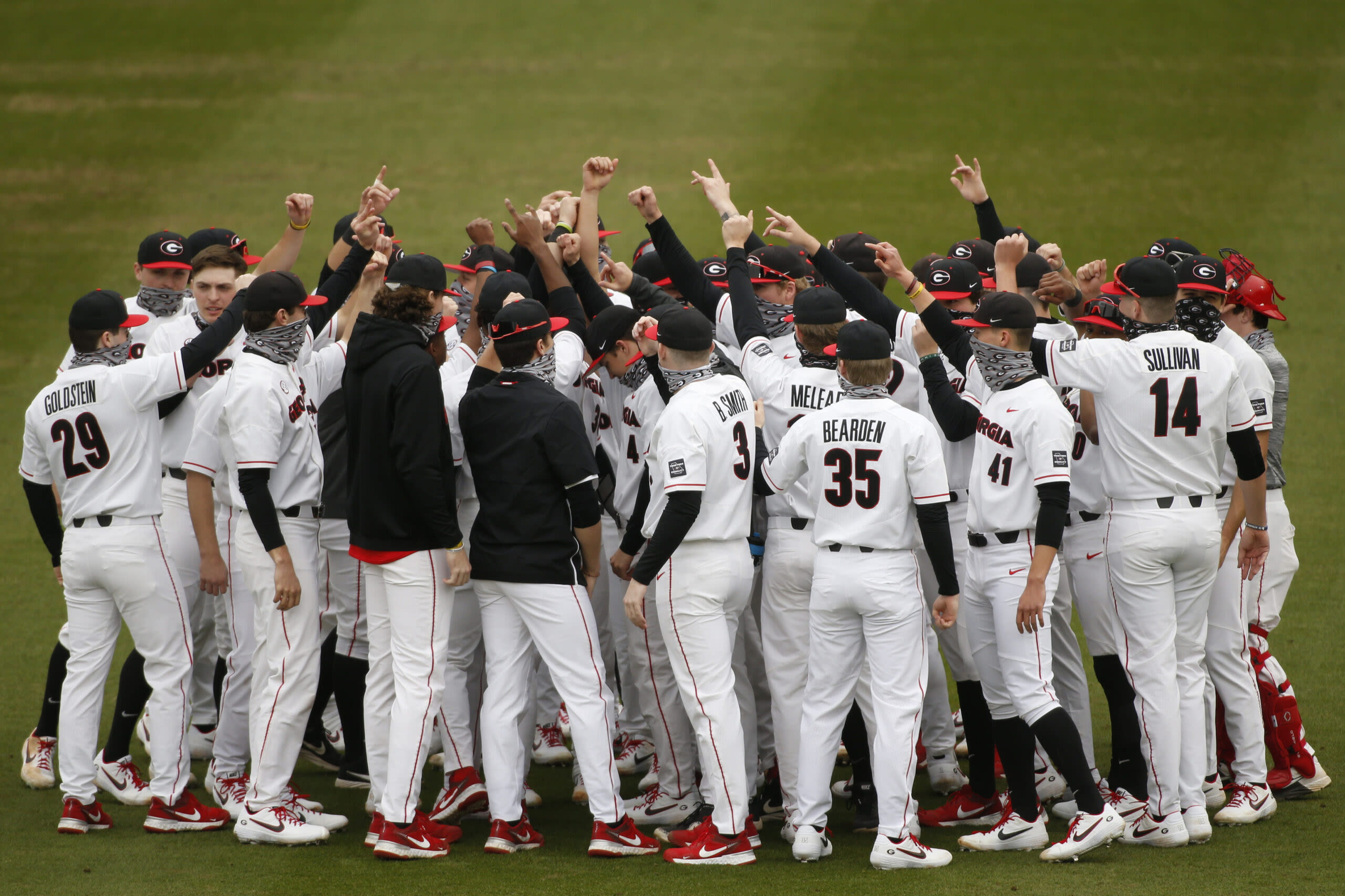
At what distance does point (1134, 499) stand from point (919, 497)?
3.03 feet

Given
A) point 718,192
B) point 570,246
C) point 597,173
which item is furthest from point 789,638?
point 597,173

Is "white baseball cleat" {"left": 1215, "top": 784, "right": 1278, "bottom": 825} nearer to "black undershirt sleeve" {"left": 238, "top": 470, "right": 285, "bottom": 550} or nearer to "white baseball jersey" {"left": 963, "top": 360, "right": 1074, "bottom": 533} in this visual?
"white baseball jersey" {"left": 963, "top": 360, "right": 1074, "bottom": 533}

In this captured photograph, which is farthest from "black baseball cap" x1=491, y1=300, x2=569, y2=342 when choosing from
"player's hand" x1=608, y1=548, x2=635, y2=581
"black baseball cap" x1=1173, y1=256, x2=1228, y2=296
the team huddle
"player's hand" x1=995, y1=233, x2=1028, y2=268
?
"black baseball cap" x1=1173, y1=256, x2=1228, y2=296

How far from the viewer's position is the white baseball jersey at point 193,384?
19.7 feet

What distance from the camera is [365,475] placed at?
5.09 metres

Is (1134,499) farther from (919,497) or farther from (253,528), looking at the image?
(253,528)

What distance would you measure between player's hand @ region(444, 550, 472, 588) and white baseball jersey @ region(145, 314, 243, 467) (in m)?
1.57

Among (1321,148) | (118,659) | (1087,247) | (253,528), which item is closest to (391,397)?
(253,528)

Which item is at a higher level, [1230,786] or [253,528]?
[253,528]

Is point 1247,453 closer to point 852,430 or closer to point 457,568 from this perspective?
point 852,430

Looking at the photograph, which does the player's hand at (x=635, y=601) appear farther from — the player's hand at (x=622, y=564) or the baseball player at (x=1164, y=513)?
the baseball player at (x=1164, y=513)

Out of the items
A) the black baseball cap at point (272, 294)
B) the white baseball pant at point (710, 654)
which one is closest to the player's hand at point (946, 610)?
the white baseball pant at point (710, 654)

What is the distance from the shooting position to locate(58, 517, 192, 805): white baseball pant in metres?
5.34

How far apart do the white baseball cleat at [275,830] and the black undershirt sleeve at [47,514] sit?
1.44 m
